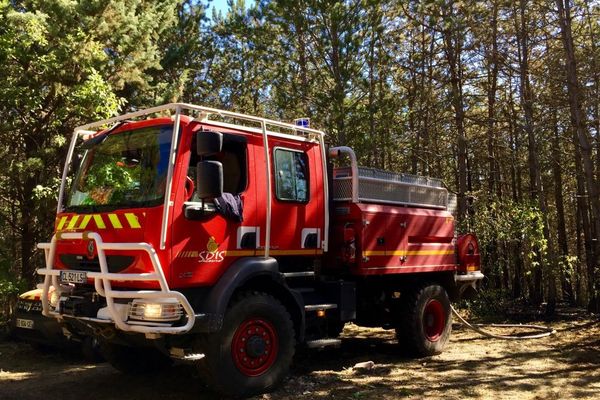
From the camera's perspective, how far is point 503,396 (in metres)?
5.91

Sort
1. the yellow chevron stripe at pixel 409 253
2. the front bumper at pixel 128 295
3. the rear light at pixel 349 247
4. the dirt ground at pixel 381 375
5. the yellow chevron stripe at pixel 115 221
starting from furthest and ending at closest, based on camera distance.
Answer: the yellow chevron stripe at pixel 409 253, the rear light at pixel 349 247, the dirt ground at pixel 381 375, the yellow chevron stripe at pixel 115 221, the front bumper at pixel 128 295

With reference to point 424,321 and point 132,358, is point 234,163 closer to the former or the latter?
point 132,358

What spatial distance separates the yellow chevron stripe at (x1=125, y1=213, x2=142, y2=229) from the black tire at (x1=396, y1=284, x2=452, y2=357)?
170 inches

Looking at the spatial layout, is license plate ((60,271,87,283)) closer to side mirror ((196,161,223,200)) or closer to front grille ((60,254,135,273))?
front grille ((60,254,135,273))

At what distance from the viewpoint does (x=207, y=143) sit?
5008mm

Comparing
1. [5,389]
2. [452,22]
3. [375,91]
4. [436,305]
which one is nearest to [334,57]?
[375,91]

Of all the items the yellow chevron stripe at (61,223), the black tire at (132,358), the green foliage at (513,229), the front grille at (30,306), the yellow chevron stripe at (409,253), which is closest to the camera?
the yellow chevron stripe at (61,223)

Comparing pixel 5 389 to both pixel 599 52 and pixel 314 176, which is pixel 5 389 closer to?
pixel 314 176

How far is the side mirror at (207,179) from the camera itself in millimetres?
4887

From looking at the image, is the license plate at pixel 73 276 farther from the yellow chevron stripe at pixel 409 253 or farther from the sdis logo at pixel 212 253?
the yellow chevron stripe at pixel 409 253

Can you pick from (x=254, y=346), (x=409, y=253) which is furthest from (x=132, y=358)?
(x=409, y=253)

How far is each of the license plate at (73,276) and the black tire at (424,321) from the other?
451 centimetres

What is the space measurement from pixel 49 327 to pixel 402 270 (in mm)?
4959

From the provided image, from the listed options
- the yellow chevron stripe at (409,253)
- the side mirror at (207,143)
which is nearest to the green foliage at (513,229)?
the yellow chevron stripe at (409,253)
